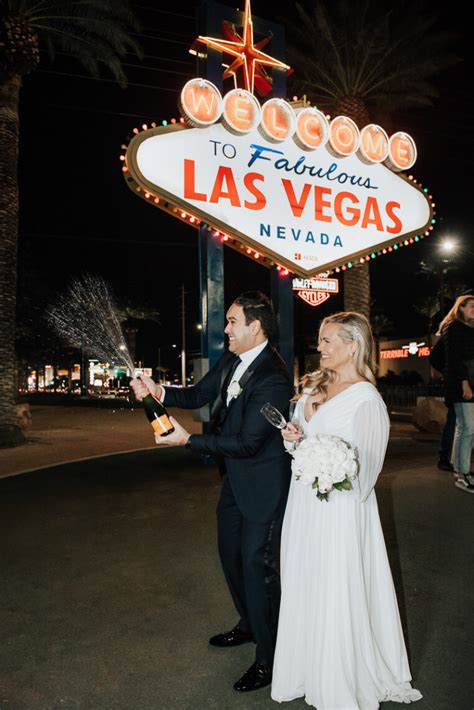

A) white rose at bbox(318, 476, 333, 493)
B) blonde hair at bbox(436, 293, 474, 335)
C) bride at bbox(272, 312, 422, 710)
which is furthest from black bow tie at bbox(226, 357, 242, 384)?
blonde hair at bbox(436, 293, 474, 335)

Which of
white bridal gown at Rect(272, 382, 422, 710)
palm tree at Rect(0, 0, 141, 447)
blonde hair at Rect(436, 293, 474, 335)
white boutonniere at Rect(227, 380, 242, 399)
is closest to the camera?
white bridal gown at Rect(272, 382, 422, 710)

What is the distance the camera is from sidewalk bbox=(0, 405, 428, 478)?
1033 cm

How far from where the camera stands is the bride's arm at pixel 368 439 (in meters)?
2.52

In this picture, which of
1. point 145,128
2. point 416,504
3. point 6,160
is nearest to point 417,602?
point 416,504

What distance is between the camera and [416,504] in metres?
6.40

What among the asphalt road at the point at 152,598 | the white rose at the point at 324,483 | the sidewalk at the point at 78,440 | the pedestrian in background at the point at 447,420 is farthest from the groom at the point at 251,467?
the sidewalk at the point at 78,440

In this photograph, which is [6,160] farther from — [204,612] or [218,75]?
[204,612]

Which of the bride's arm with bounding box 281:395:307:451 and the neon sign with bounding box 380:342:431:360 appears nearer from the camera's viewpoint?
the bride's arm with bounding box 281:395:307:451

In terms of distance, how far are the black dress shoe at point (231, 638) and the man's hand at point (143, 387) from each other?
1.49 metres

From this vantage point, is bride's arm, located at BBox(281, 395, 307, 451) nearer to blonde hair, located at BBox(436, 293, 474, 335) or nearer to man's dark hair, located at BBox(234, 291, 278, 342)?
man's dark hair, located at BBox(234, 291, 278, 342)

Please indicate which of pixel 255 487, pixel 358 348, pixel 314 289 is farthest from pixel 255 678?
pixel 314 289

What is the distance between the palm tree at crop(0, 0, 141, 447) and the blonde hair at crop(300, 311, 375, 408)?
37.0ft

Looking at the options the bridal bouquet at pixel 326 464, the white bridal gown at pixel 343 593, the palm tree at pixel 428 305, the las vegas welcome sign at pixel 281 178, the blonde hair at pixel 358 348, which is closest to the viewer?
the bridal bouquet at pixel 326 464

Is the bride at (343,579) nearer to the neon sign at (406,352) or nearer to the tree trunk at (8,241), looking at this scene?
the tree trunk at (8,241)
